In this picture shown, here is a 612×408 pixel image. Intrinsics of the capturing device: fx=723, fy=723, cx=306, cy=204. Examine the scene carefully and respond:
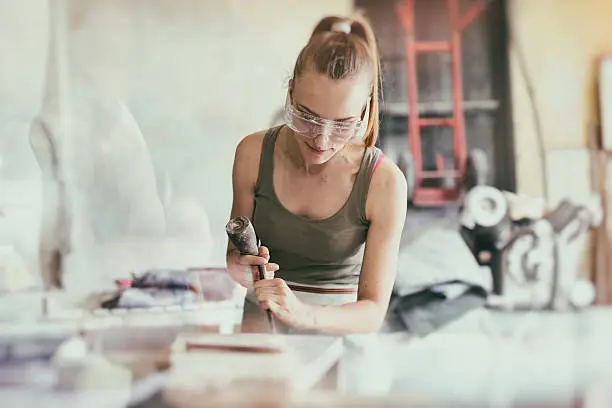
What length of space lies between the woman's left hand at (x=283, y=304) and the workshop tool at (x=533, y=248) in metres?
0.43

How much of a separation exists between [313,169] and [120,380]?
0.50 meters

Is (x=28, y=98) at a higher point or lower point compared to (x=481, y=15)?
lower

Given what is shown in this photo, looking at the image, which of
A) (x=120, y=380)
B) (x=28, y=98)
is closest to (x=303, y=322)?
(x=120, y=380)

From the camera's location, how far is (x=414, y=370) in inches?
54.3

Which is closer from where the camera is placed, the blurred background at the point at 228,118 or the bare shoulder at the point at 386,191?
the bare shoulder at the point at 386,191

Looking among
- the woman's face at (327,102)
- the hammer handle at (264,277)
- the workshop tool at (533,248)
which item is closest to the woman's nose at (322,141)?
the woman's face at (327,102)

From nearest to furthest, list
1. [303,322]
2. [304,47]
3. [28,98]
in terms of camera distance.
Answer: [303,322], [304,47], [28,98]

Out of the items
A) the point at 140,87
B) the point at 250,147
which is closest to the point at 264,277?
the point at 250,147

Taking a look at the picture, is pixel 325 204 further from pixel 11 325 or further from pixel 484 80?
pixel 11 325

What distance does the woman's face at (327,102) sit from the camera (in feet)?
3.85

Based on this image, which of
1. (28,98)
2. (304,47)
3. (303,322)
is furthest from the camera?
(28,98)

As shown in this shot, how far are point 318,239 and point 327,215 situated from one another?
0.04 m

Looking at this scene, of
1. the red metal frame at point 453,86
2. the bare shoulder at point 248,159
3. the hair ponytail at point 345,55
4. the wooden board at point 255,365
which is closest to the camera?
the wooden board at point 255,365

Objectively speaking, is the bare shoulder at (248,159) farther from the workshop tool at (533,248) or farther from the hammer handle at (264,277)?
the workshop tool at (533,248)
